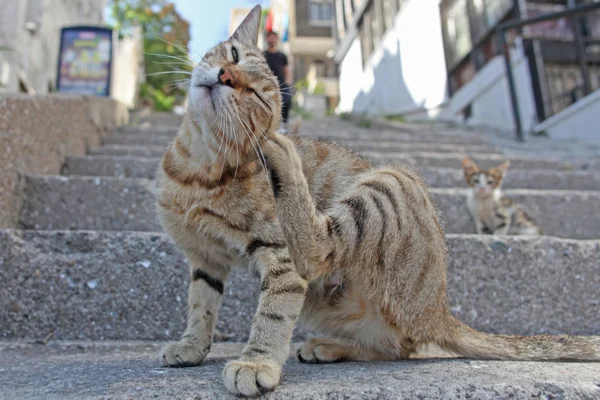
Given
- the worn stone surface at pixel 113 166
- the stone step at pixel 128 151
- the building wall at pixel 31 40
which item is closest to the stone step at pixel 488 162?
the stone step at pixel 128 151

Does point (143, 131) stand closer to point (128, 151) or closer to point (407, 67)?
point (128, 151)

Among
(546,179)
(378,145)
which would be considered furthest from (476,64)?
(546,179)

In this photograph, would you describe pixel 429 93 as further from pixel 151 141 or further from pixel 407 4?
pixel 151 141

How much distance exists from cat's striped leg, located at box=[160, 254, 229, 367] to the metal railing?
446 centimetres

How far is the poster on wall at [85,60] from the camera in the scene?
6.91 m

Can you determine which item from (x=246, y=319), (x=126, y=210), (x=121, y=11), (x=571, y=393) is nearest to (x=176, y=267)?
(x=246, y=319)

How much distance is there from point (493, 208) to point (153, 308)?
277cm

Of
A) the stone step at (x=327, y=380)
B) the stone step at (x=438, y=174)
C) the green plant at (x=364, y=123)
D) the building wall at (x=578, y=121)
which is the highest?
the green plant at (x=364, y=123)

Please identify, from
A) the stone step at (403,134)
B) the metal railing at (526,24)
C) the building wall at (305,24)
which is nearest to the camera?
the metal railing at (526,24)

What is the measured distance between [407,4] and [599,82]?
5213mm

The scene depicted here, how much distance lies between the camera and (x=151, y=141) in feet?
16.7

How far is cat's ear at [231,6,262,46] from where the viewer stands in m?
1.89

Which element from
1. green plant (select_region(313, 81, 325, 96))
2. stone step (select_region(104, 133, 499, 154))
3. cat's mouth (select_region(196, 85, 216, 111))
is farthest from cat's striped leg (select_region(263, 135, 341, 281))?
green plant (select_region(313, 81, 325, 96))

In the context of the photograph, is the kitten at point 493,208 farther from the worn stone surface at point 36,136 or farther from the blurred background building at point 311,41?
the blurred background building at point 311,41
